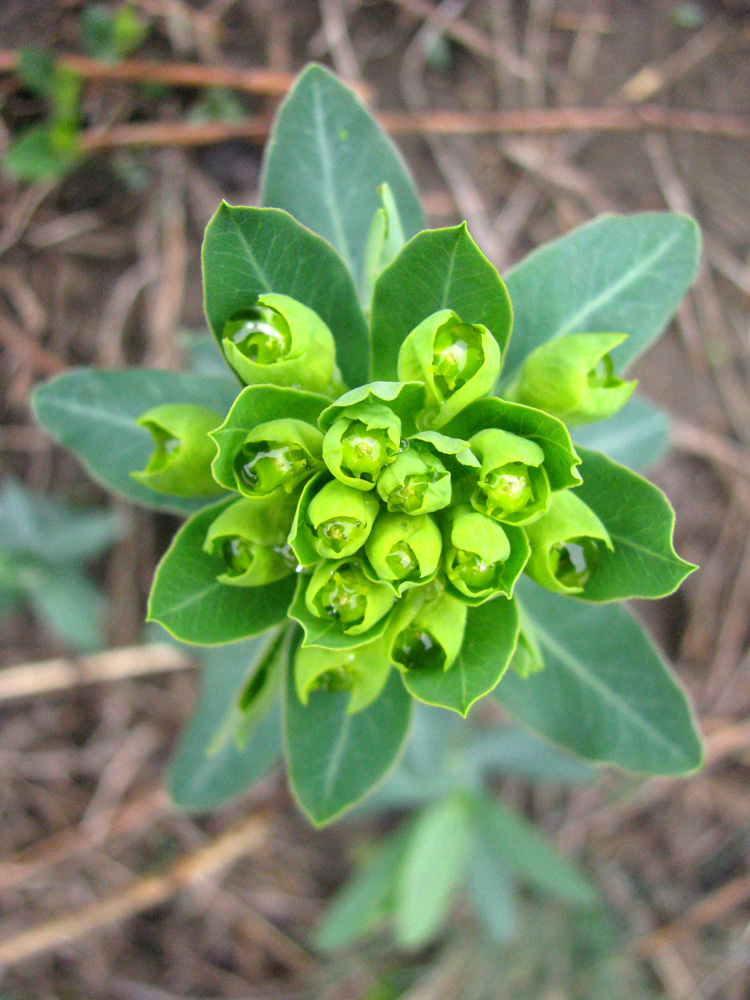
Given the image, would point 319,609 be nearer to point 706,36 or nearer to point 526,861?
point 526,861

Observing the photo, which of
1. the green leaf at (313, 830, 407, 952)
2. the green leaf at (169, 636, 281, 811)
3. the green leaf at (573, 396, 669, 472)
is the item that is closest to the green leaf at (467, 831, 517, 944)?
the green leaf at (313, 830, 407, 952)

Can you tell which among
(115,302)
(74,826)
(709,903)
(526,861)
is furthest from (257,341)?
(709,903)

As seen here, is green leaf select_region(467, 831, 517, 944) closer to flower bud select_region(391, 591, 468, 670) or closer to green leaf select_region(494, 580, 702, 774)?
green leaf select_region(494, 580, 702, 774)

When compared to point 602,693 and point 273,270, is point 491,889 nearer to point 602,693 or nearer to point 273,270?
point 602,693

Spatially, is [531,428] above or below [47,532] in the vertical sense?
above

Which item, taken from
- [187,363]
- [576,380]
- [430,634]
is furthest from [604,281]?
[187,363]

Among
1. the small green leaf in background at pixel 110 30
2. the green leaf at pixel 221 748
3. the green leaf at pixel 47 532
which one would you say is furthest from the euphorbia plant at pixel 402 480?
the small green leaf in background at pixel 110 30
